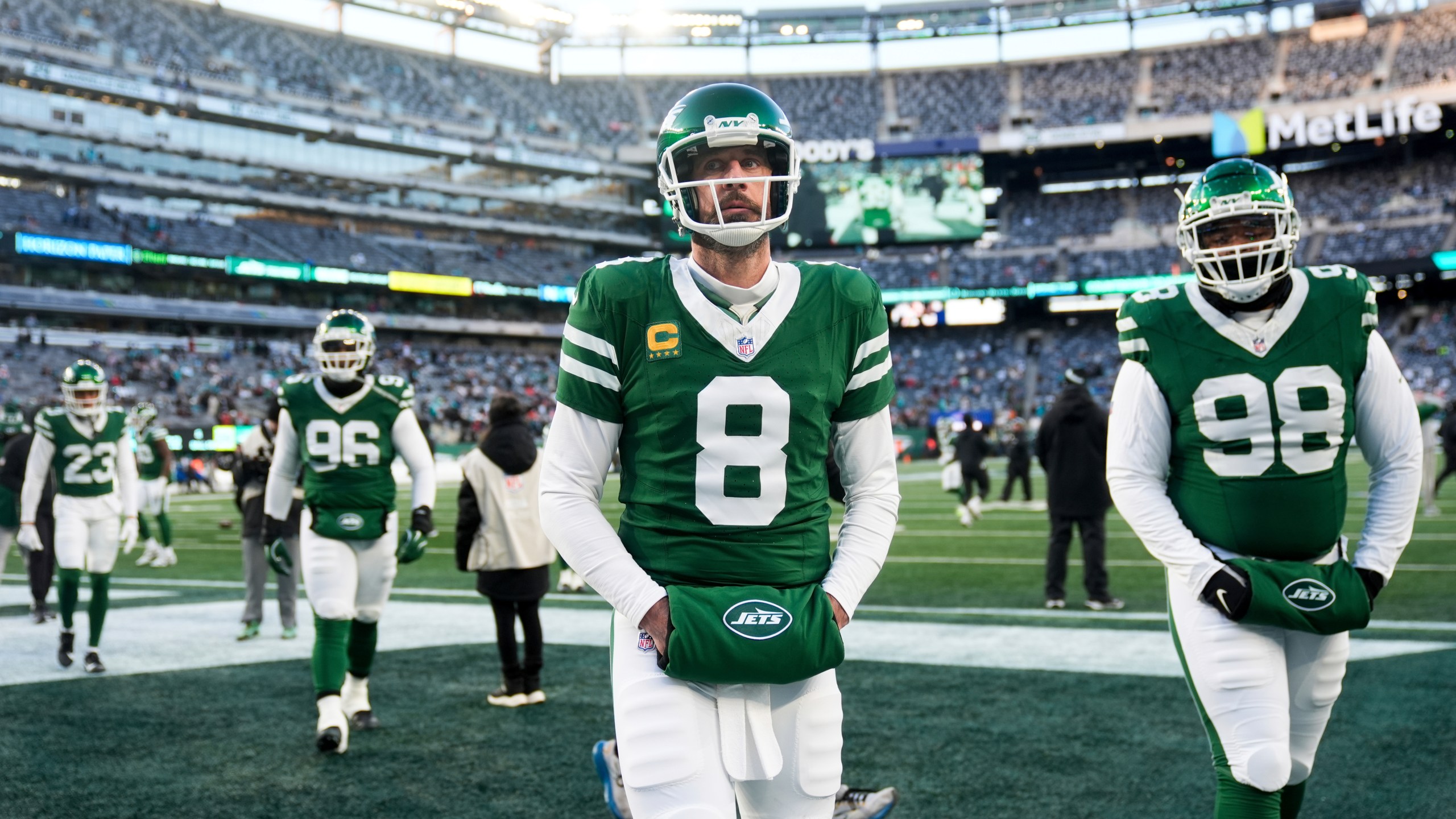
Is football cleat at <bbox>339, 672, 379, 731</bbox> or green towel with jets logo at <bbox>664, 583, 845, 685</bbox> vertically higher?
green towel with jets logo at <bbox>664, 583, 845, 685</bbox>

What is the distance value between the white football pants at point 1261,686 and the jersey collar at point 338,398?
157 inches

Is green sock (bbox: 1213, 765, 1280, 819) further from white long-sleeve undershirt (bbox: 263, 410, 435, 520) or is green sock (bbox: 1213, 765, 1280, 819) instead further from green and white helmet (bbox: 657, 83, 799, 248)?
white long-sleeve undershirt (bbox: 263, 410, 435, 520)

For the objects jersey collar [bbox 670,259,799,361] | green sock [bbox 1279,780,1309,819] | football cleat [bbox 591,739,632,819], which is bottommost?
green sock [bbox 1279,780,1309,819]

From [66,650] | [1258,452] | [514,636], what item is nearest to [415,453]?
[514,636]

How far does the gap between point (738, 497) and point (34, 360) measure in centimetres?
3866

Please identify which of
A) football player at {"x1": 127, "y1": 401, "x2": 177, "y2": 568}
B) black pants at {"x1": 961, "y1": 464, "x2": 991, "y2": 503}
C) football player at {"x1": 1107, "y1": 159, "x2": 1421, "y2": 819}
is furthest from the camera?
black pants at {"x1": 961, "y1": 464, "x2": 991, "y2": 503}

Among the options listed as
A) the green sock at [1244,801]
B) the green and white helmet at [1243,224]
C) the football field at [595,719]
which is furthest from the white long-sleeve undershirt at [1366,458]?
the football field at [595,719]

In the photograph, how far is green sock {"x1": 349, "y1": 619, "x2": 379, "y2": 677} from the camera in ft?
19.1

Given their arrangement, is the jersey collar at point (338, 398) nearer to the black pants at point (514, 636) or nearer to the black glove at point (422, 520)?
the black glove at point (422, 520)

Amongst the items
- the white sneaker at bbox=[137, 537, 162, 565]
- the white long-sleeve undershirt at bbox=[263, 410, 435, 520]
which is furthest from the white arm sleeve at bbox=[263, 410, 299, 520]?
the white sneaker at bbox=[137, 537, 162, 565]

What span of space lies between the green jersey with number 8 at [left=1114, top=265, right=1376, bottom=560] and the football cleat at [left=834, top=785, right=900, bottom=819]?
45.6 inches

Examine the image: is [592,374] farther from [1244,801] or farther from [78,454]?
[78,454]

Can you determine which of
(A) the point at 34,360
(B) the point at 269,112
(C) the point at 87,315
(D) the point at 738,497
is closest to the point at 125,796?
(D) the point at 738,497

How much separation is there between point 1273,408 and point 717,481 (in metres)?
1.65
